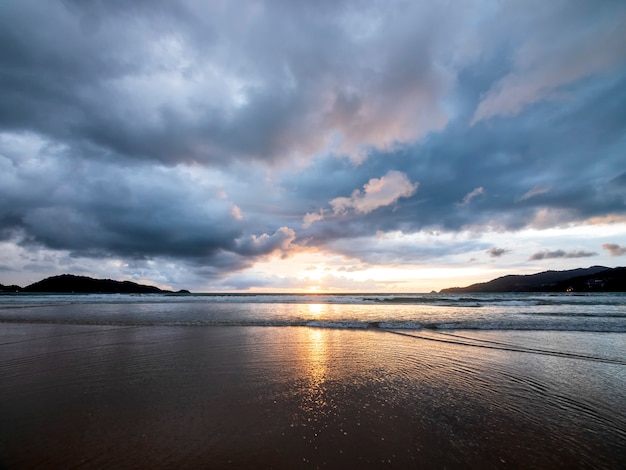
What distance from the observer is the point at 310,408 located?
A: 5.65 metres

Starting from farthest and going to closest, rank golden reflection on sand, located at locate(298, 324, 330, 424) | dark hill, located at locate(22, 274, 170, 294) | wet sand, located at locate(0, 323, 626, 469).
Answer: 1. dark hill, located at locate(22, 274, 170, 294)
2. golden reflection on sand, located at locate(298, 324, 330, 424)
3. wet sand, located at locate(0, 323, 626, 469)

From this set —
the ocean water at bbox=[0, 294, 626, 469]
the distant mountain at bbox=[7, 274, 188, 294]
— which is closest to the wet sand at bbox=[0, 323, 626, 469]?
the ocean water at bbox=[0, 294, 626, 469]

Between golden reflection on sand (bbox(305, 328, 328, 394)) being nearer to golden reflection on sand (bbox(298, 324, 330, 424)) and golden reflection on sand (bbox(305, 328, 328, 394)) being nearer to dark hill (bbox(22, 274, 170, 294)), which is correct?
golden reflection on sand (bbox(298, 324, 330, 424))

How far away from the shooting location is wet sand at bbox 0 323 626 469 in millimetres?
4086

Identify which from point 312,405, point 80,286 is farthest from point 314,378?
point 80,286

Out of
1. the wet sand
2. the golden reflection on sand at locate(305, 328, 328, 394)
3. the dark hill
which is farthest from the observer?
the dark hill

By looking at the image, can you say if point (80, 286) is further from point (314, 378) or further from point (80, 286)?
point (314, 378)

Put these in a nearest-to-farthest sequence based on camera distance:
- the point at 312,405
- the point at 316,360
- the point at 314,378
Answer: the point at 312,405, the point at 314,378, the point at 316,360

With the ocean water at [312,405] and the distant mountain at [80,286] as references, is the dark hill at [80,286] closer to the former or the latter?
the distant mountain at [80,286]

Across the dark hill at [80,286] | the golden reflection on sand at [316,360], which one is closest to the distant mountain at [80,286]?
the dark hill at [80,286]

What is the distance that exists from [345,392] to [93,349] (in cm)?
1005

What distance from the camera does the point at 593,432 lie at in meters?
4.90

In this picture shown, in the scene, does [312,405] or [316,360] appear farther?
[316,360]

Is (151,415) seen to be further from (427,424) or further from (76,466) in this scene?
(427,424)
